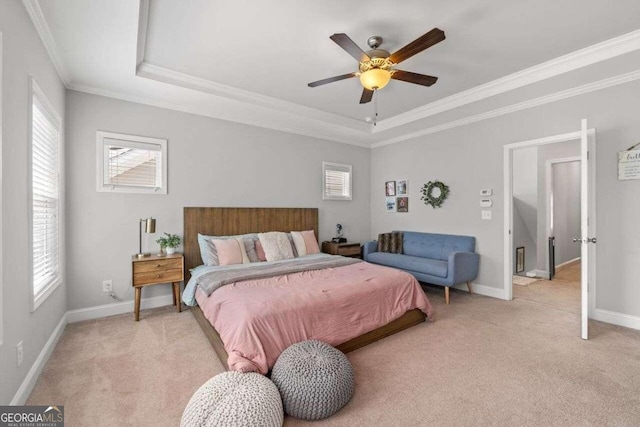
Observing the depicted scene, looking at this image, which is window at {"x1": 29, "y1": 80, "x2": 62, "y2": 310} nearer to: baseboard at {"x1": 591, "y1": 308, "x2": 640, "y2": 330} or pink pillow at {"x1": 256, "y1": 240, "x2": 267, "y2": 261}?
pink pillow at {"x1": 256, "y1": 240, "x2": 267, "y2": 261}

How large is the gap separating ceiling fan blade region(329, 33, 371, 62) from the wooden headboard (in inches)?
110

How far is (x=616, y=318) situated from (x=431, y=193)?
2692mm

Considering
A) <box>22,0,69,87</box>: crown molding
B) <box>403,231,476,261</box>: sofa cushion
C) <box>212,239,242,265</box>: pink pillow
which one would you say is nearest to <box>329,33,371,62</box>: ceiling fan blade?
<box>22,0,69,87</box>: crown molding

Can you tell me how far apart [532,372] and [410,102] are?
11.1ft

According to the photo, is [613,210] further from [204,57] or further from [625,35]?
[204,57]

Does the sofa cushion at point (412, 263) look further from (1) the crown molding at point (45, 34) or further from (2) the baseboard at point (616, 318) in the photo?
(1) the crown molding at point (45, 34)

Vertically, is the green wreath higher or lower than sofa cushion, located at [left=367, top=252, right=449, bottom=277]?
higher

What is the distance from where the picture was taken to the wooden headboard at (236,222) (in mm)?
3838

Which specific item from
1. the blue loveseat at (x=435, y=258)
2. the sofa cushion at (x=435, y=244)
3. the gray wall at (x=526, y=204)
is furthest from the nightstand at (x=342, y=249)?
the gray wall at (x=526, y=204)

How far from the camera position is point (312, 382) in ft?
5.63

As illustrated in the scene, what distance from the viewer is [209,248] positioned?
3586mm

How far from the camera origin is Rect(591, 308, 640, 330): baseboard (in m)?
2.96

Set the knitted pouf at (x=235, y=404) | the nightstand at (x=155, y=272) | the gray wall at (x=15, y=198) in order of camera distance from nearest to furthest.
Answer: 1. the knitted pouf at (x=235, y=404)
2. the gray wall at (x=15, y=198)
3. the nightstand at (x=155, y=272)

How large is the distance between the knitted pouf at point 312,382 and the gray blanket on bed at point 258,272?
1.08 m
